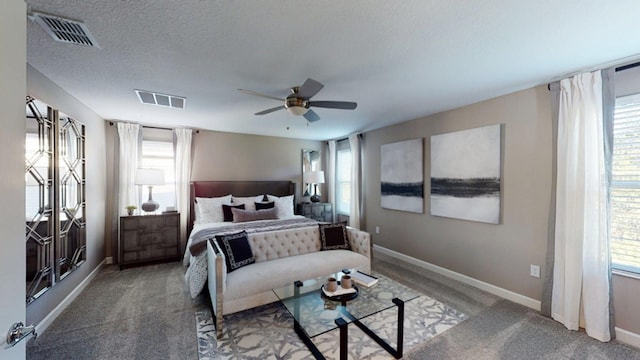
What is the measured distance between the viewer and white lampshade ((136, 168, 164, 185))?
3.86 meters

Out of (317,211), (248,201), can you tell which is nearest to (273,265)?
(248,201)

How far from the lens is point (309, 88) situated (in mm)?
2135

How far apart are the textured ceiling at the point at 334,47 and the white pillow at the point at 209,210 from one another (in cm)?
190

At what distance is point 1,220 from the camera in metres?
0.74

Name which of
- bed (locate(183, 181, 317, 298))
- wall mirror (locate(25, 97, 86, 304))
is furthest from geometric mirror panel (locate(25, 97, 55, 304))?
bed (locate(183, 181, 317, 298))

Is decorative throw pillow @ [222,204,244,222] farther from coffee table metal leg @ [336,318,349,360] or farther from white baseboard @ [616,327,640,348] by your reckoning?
white baseboard @ [616,327,640,348]

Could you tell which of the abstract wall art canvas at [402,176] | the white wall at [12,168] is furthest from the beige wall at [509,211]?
the white wall at [12,168]

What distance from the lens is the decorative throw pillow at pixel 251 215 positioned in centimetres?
395

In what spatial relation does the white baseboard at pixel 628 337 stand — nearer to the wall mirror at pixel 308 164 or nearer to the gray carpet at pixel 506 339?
the gray carpet at pixel 506 339

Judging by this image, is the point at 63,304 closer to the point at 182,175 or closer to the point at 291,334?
the point at 182,175

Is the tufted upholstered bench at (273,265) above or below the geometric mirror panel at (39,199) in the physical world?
below

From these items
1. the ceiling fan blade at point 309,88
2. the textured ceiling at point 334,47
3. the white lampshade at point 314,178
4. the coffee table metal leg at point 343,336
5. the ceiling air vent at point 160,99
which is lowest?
the coffee table metal leg at point 343,336

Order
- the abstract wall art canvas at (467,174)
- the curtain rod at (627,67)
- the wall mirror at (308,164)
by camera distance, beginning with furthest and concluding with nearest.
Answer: the wall mirror at (308,164) → the abstract wall art canvas at (467,174) → the curtain rod at (627,67)

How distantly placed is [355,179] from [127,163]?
Result: 4035mm
